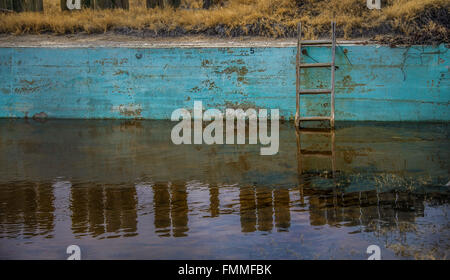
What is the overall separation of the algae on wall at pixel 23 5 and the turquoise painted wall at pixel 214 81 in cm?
326

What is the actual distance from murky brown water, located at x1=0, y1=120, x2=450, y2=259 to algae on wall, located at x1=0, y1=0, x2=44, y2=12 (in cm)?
632

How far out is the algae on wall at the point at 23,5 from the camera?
16000 mm

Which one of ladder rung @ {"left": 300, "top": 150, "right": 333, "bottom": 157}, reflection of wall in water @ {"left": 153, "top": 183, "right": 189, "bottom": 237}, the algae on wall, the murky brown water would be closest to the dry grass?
the algae on wall

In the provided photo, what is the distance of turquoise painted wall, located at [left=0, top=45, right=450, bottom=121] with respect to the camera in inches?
466

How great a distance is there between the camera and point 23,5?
16047mm

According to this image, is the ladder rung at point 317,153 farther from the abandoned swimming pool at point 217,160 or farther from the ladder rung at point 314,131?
the ladder rung at point 314,131

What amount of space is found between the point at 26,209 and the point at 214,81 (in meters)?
6.93

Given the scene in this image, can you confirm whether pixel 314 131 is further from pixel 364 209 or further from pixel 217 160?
pixel 364 209

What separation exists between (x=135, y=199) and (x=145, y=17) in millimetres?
8863

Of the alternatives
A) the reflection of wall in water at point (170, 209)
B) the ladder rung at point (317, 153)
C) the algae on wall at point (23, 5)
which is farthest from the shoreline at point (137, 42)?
the reflection of wall in water at point (170, 209)

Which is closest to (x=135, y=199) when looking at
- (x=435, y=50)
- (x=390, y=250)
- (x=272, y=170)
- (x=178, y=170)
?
(x=178, y=170)

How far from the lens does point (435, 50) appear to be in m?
11.7

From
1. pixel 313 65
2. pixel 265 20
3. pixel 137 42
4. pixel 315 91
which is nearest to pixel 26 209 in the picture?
pixel 315 91
